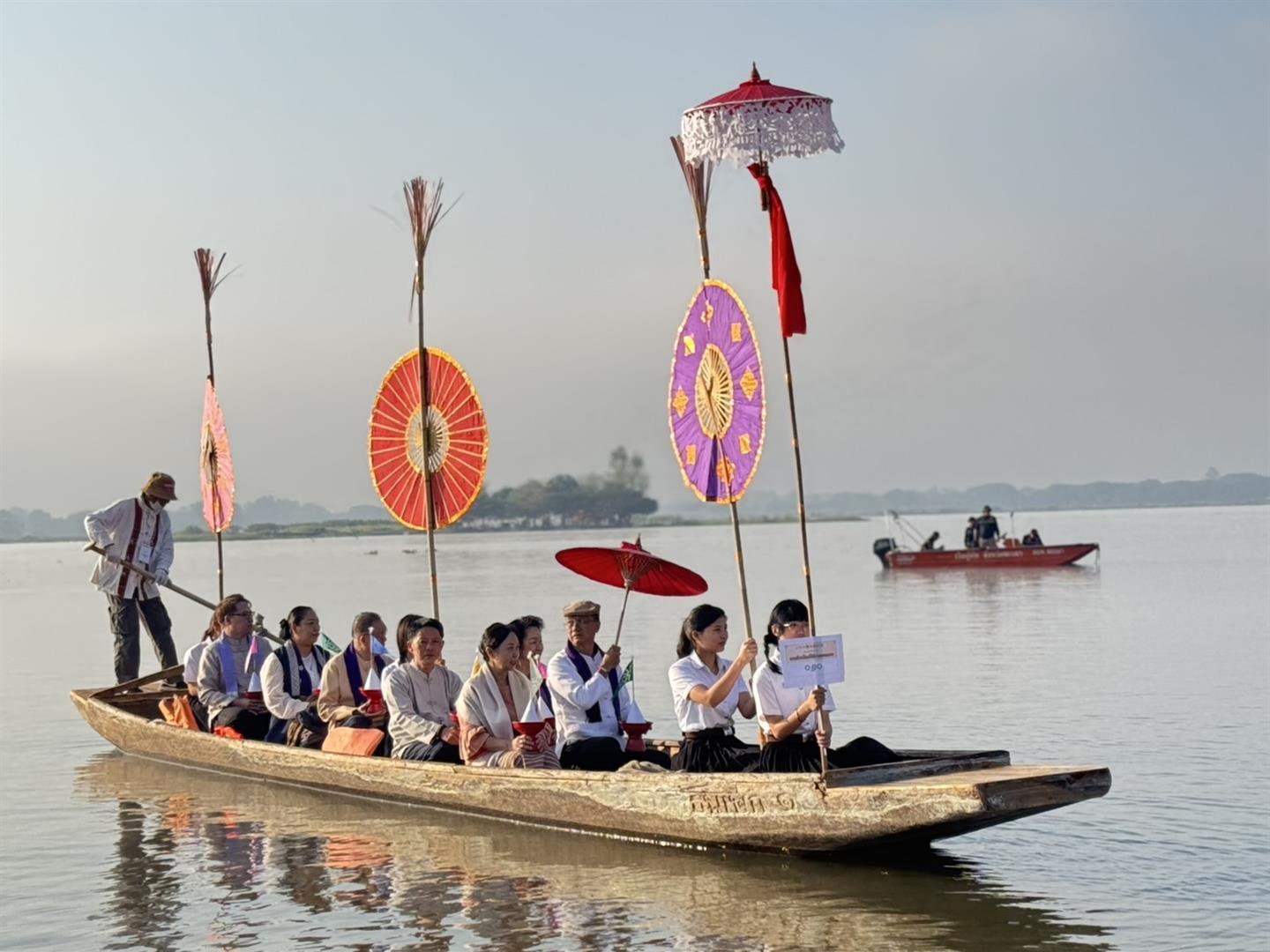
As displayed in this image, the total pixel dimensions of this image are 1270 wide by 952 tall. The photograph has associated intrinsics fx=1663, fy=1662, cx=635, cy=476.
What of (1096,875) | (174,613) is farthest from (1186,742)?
(174,613)

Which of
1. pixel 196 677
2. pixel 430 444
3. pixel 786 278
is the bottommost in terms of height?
pixel 196 677

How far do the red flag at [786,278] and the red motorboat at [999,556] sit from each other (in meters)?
29.6

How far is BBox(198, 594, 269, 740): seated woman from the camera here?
40.1 ft

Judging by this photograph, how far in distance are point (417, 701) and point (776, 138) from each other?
4175 mm

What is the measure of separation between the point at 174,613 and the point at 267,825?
24.2 metres

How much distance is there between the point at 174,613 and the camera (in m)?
33.7

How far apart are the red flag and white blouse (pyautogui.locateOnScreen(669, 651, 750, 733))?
198cm

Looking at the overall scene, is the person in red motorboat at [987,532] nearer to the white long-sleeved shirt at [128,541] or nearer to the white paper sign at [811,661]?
the white long-sleeved shirt at [128,541]

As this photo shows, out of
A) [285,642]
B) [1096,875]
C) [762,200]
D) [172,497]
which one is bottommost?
[1096,875]

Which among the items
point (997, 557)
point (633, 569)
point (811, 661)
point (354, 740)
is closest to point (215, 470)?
point (354, 740)

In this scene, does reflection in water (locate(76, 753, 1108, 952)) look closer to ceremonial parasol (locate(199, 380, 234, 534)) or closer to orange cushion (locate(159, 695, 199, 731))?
orange cushion (locate(159, 695, 199, 731))

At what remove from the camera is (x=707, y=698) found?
28.1ft

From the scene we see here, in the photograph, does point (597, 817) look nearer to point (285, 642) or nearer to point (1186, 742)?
point (285, 642)

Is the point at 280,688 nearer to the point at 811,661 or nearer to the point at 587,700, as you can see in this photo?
the point at 587,700
